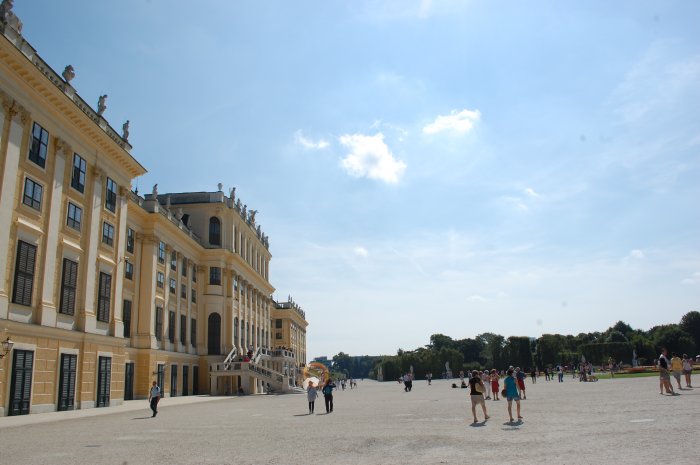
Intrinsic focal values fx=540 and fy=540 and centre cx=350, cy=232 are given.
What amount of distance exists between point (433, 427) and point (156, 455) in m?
7.97

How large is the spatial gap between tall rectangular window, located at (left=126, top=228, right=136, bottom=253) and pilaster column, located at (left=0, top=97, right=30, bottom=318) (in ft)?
55.8

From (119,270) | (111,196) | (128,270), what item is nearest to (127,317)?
(128,270)

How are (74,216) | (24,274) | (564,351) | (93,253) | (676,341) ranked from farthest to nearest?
1. (564,351)
2. (676,341)
3. (93,253)
4. (74,216)
5. (24,274)

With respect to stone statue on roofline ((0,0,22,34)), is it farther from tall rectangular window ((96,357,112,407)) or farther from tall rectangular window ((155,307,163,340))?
tall rectangular window ((155,307,163,340))

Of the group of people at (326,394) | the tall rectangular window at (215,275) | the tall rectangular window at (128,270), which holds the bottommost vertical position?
the group of people at (326,394)

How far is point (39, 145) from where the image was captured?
2623 centimetres

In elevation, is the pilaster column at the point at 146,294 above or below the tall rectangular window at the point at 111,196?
below

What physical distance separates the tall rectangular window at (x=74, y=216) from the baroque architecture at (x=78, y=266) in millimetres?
94

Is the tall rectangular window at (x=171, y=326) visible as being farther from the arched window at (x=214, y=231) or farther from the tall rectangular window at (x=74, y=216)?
the tall rectangular window at (x=74, y=216)

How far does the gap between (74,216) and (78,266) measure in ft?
8.80

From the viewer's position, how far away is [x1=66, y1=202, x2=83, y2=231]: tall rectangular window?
28320 mm

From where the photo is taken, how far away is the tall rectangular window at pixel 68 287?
27453 mm

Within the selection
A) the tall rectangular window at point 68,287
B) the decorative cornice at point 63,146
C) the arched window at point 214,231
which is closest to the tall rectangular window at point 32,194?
the decorative cornice at point 63,146

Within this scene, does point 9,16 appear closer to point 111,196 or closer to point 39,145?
point 39,145
